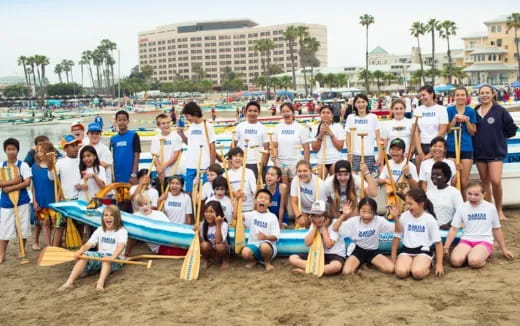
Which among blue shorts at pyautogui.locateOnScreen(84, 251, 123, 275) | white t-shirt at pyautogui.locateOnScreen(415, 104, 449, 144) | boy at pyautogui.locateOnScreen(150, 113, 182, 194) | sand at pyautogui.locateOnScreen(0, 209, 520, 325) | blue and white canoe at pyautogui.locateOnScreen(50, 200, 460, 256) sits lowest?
sand at pyautogui.locateOnScreen(0, 209, 520, 325)

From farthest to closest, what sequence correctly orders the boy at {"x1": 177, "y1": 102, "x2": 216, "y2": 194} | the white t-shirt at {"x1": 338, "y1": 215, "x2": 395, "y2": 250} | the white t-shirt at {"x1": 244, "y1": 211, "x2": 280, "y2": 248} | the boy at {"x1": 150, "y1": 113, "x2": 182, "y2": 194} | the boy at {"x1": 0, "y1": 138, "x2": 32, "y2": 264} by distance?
the boy at {"x1": 150, "y1": 113, "x2": 182, "y2": 194} < the boy at {"x1": 177, "y1": 102, "x2": 216, "y2": 194} < the boy at {"x1": 0, "y1": 138, "x2": 32, "y2": 264} < the white t-shirt at {"x1": 244, "y1": 211, "x2": 280, "y2": 248} < the white t-shirt at {"x1": 338, "y1": 215, "x2": 395, "y2": 250}

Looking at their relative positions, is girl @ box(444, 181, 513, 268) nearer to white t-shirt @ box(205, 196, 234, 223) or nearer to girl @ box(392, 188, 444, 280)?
girl @ box(392, 188, 444, 280)

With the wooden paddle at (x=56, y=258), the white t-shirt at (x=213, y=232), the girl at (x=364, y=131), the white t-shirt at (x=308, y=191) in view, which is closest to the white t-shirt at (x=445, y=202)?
the girl at (x=364, y=131)

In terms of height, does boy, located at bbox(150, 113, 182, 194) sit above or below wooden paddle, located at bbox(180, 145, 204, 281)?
above

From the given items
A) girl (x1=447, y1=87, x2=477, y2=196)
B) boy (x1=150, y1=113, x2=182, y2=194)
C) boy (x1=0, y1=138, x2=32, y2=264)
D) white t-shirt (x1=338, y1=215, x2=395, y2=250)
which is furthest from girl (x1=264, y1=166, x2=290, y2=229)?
boy (x1=0, y1=138, x2=32, y2=264)

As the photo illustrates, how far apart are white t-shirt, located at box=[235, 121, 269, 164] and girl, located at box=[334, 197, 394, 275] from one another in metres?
1.86

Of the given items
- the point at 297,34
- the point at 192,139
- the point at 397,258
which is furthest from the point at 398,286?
the point at 297,34

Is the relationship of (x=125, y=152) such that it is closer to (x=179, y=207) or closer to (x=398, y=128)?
(x=179, y=207)

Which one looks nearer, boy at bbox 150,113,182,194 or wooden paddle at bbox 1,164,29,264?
wooden paddle at bbox 1,164,29,264

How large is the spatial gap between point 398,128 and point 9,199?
202 inches

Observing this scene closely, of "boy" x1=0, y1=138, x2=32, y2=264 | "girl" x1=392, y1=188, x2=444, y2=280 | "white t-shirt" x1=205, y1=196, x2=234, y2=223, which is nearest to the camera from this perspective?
"girl" x1=392, y1=188, x2=444, y2=280

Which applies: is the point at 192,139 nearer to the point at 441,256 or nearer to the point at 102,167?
the point at 102,167

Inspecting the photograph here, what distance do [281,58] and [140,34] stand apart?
169 ft

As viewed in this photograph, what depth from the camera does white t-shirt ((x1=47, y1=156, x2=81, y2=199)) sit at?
668cm
